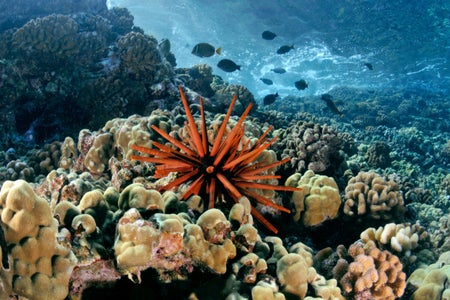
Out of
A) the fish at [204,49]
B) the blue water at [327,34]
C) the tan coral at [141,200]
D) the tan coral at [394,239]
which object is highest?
the blue water at [327,34]

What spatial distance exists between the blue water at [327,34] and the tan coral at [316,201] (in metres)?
20.2

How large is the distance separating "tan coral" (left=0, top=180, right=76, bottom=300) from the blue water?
21965 millimetres

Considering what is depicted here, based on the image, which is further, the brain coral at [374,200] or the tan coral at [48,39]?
the tan coral at [48,39]

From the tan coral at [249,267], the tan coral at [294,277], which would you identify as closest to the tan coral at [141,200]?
the tan coral at [249,267]

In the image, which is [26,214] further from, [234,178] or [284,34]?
[284,34]

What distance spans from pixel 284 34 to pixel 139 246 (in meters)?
35.0

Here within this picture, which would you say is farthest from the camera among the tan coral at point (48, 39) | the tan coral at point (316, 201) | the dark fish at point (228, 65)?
the dark fish at point (228, 65)

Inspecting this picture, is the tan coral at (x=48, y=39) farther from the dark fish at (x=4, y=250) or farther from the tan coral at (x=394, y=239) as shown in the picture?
the tan coral at (x=394, y=239)

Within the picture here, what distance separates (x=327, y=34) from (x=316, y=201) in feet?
105

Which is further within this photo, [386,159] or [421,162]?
[421,162]

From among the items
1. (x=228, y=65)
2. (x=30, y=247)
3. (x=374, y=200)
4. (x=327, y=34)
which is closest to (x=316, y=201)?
(x=374, y=200)

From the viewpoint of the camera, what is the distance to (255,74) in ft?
165

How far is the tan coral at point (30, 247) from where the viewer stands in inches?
58.7

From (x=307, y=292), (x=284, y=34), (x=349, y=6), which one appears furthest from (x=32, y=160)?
(x=284, y=34)
